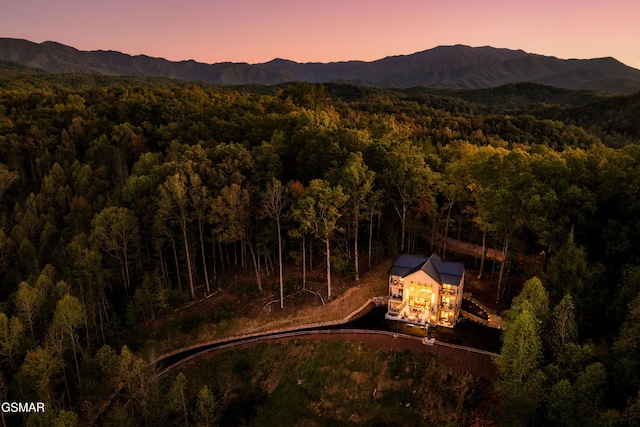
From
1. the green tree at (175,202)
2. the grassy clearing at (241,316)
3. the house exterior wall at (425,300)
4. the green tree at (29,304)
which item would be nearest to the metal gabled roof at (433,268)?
the house exterior wall at (425,300)

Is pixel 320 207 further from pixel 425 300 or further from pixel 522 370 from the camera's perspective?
pixel 522 370

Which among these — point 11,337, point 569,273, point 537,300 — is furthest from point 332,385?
point 11,337

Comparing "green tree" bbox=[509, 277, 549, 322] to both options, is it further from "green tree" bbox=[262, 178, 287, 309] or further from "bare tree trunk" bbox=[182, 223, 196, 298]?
"bare tree trunk" bbox=[182, 223, 196, 298]

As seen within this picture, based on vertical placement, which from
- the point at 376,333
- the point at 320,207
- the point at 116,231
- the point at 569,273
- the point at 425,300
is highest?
the point at 320,207

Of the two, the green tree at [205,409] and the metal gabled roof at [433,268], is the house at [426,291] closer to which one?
the metal gabled roof at [433,268]

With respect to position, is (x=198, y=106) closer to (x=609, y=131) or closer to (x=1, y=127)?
(x=1, y=127)

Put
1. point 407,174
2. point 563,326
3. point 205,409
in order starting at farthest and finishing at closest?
point 407,174
point 205,409
point 563,326
